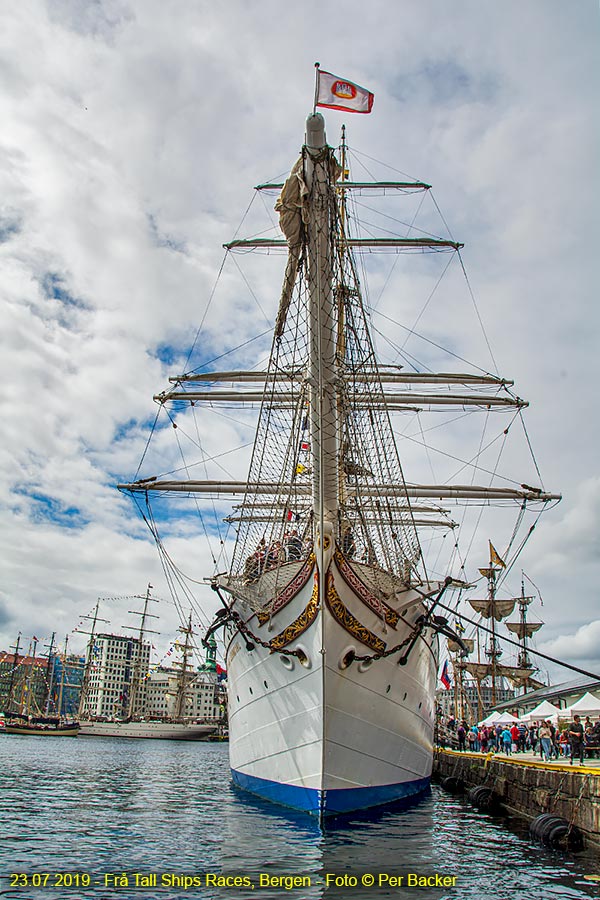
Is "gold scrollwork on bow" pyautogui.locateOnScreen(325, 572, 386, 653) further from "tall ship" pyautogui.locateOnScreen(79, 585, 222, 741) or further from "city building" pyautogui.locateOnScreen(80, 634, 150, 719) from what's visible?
"city building" pyautogui.locateOnScreen(80, 634, 150, 719)

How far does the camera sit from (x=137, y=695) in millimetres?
106438

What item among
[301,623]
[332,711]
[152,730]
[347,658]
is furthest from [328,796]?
[152,730]

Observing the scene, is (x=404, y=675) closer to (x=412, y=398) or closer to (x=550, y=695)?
(x=412, y=398)

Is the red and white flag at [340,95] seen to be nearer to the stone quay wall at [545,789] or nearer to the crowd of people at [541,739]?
the stone quay wall at [545,789]

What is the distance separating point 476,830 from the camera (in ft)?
40.3

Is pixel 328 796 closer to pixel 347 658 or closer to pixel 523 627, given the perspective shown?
pixel 347 658

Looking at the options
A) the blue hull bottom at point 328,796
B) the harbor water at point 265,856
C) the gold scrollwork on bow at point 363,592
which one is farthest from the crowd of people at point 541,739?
the gold scrollwork on bow at point 363,592

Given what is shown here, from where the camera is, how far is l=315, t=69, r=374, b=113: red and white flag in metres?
8.64

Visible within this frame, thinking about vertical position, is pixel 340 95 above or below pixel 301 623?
above

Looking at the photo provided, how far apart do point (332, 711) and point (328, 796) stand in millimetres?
1404

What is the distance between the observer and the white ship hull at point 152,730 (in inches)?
2968

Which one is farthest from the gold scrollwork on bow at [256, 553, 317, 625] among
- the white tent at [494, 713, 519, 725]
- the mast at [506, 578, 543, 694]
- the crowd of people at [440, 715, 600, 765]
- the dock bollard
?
Result: the mast at [506, 578, 543, 694]

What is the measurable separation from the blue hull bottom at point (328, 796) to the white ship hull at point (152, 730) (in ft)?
225

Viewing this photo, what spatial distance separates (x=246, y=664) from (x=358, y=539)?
3807mm
